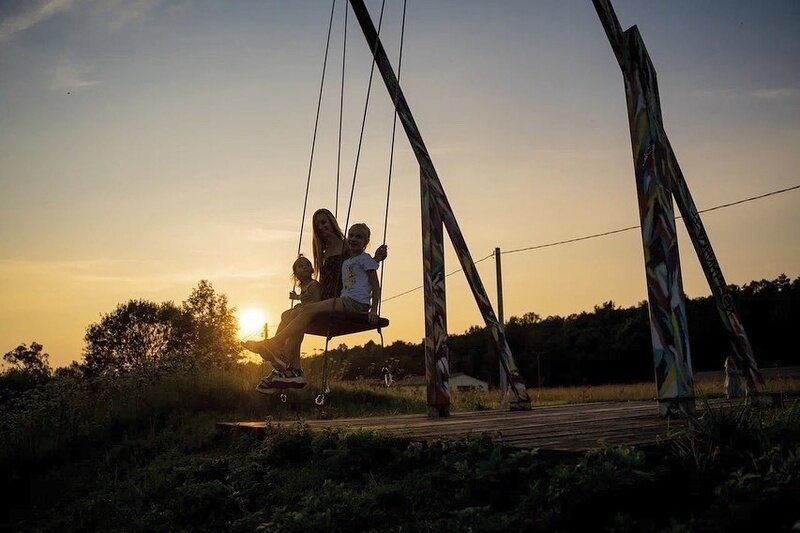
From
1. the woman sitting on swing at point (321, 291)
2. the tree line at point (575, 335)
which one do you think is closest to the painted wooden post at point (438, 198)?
the woman sitting on swing at point (321, 291)

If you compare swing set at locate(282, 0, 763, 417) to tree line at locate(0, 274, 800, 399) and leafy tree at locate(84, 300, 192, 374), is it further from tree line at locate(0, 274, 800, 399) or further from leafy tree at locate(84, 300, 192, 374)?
leafy tree at locate(84, 300, 192, 374)

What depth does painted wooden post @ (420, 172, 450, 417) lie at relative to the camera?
738 centimetres

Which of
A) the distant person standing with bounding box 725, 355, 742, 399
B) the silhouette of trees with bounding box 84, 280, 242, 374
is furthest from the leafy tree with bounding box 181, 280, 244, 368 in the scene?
the distant person standing with bounding box 725, 355, 742, 399

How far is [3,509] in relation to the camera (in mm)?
7344

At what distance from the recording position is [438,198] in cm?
754

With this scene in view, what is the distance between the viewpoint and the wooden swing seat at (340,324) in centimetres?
659

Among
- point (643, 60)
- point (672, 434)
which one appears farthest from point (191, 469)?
point (643, 60)

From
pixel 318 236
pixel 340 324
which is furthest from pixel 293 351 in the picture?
pixel 318 236

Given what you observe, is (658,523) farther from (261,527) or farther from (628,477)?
(261,527)

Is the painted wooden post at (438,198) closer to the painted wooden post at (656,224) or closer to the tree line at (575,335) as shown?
the painted wooden post at (656,224)

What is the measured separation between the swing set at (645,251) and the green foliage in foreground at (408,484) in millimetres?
733

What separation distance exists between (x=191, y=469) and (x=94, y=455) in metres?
4.24

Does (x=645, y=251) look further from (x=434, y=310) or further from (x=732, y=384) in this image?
(x=732, y=384)

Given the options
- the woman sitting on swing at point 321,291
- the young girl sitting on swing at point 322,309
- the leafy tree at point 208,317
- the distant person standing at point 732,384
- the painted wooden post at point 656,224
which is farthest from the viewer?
the leafy tree at point 208,317
